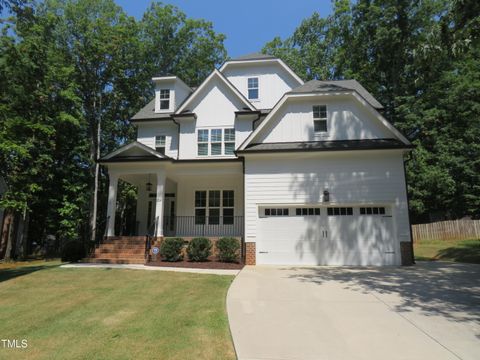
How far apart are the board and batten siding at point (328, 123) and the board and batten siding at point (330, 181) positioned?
108 centimetres

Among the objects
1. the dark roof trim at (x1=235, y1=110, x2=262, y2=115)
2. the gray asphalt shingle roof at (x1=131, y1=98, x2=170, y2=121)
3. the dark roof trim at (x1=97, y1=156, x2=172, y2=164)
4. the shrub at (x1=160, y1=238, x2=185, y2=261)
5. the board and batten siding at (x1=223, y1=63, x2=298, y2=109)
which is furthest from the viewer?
the board and batten siding at (x1=223, y1=63, x2=298, y2=109)

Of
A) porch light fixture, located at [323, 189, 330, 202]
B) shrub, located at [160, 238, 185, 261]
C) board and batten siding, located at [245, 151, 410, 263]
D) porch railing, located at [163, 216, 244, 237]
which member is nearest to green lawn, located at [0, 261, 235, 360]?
shrub, located at [160, 238, 185, 261]

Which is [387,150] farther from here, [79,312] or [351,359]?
[79,312]

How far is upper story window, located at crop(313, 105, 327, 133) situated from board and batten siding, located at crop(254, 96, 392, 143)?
6.2 inches

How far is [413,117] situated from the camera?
25172 mm

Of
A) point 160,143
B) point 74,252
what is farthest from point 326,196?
Answer: point 74,252

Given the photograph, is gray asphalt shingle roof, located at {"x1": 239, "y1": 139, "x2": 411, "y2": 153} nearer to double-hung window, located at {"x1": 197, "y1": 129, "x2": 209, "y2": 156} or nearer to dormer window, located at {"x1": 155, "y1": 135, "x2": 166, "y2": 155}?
double-hung window, located at {"x1": 197, "y1": 129, "x2": 209, "y2": 156}

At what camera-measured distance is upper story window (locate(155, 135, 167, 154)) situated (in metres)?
17.7

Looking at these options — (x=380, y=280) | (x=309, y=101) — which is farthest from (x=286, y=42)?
(x=380, y=280)

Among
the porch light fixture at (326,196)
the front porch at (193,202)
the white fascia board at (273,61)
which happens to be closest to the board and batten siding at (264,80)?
the white fascia board at (273,61)

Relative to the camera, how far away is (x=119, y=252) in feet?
44.4

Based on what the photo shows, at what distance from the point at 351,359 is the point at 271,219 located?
8.92 m

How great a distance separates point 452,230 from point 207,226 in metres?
17.6

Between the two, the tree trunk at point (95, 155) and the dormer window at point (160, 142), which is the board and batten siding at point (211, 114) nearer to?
the dormer window at point (160, 142)
